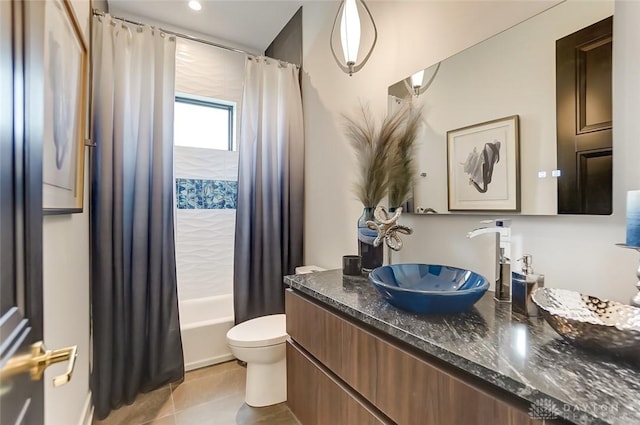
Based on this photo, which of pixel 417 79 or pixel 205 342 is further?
pixel 205 342

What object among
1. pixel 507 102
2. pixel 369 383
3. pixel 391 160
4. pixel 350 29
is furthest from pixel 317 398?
pixel 350 29

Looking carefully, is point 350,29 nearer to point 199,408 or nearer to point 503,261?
point 503,261

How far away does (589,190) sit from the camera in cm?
96

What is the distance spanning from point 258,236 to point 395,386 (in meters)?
1.63

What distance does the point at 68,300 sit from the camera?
133 centimetres

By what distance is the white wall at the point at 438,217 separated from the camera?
90 centimetres

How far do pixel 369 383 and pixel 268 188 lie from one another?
167 cm

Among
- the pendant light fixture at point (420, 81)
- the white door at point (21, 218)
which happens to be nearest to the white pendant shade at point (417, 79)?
the pendant light fixture at point (420, 81)

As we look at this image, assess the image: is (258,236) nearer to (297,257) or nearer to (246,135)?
(297,257)

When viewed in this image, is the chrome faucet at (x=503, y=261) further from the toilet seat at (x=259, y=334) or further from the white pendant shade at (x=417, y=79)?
the toilet seat at (x=259, y=334)

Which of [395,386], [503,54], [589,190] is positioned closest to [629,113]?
[589,190]

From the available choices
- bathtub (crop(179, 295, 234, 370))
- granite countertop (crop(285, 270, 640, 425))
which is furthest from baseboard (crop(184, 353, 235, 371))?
granite countertop (crop(285, 270, 640, 425))

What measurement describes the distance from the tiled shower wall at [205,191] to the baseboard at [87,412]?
1.12 metres

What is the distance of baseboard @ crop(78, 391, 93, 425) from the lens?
1.54 m
